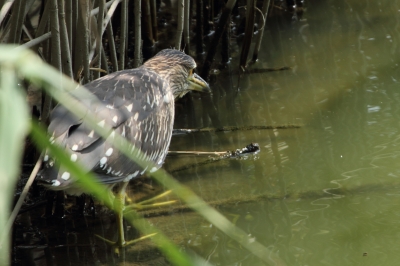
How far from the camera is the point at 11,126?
21.6 inches

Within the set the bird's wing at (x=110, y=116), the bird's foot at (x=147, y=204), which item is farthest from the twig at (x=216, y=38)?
the bird's foot at (x=147, y=204)

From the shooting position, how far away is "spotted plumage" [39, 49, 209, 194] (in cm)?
316

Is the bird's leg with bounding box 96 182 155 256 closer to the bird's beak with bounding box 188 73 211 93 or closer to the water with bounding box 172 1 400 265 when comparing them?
the water with bounding box 172 1 400 265

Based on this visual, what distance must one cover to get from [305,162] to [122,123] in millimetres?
1781

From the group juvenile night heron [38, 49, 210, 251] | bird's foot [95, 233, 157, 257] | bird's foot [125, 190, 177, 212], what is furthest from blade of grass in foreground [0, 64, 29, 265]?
bird's foot [125, 190, 177, 212]

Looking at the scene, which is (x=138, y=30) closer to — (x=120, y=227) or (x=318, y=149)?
(x=120, y=227)

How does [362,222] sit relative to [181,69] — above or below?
below

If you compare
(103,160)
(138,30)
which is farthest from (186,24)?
(103,160)

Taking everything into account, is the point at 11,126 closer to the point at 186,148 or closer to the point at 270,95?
the point at 186,148

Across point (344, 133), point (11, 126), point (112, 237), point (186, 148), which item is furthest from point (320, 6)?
point (11, 126)

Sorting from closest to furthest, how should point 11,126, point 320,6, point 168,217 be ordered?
point 11,126 → point 168,217 → point 320,6

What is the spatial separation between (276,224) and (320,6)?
475 centimetres

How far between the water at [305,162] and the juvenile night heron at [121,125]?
571 mm

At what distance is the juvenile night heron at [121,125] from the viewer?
316 cm
